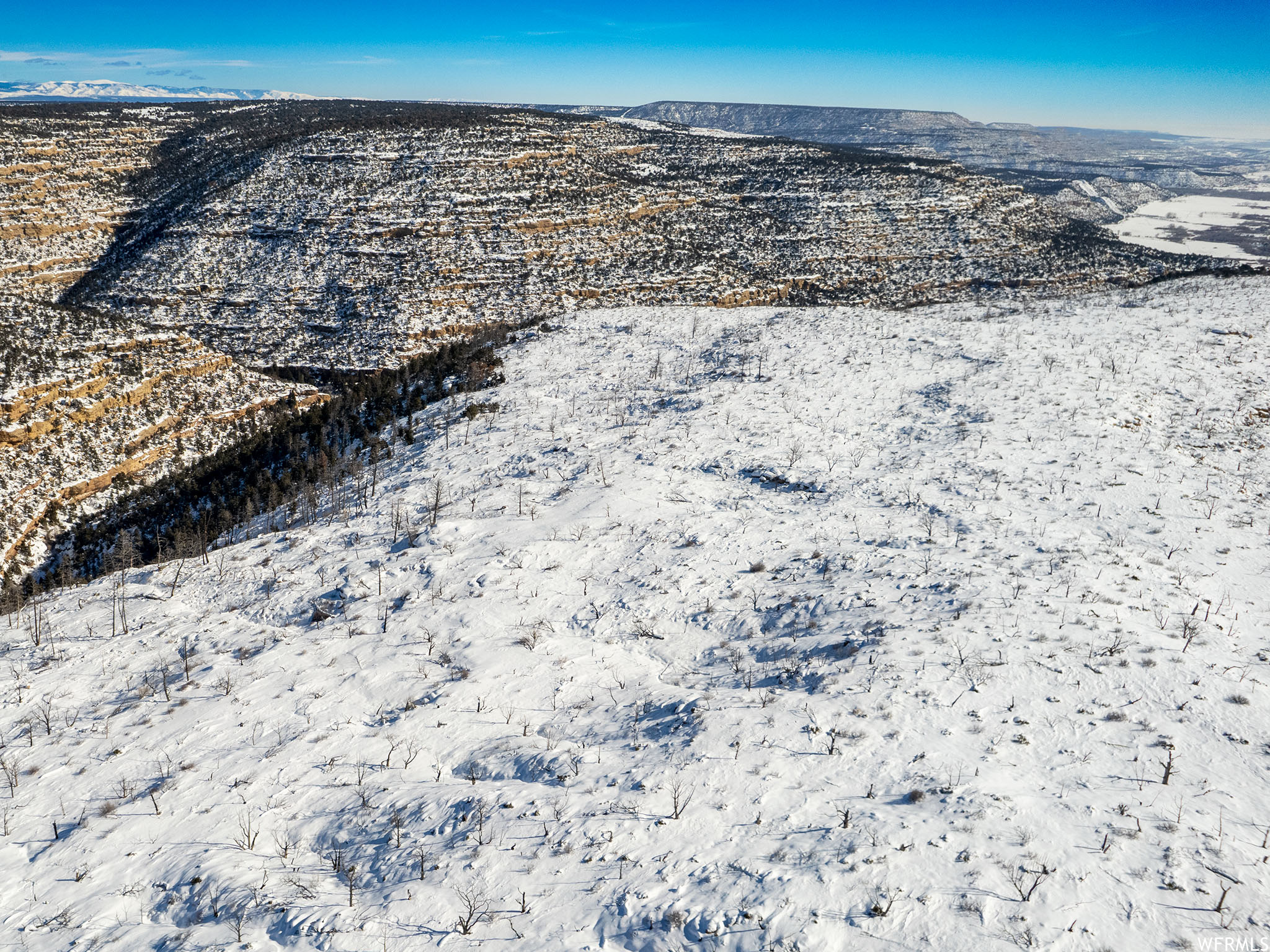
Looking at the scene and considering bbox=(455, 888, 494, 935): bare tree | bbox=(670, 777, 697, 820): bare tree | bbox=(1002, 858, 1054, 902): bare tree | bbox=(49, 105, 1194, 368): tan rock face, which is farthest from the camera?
bbox=(49, 105, 1194, 368): tan rock face

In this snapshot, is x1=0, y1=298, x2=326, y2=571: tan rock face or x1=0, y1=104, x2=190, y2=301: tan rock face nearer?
x1=0, y1=298, x2=326, y2=571: tan rock face

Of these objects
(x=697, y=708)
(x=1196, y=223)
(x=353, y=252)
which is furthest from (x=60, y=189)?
(x=1196, y=223)

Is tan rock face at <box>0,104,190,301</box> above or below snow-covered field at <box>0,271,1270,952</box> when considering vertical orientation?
above

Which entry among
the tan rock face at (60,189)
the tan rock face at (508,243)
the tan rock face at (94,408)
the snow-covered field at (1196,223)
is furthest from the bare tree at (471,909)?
the snow-covered field at (1196,223)

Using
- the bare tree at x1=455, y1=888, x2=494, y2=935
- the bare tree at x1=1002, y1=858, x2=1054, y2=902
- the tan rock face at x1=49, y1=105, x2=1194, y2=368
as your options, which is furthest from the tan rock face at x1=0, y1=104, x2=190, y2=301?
the bare tree at x1=1002, y1=858, x2=1054, y2=902

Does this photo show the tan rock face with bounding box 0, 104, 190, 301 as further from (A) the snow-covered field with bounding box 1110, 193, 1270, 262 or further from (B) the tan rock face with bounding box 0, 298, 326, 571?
(A) the snow-covered field with bounding box 1110, 193, 1270, 262

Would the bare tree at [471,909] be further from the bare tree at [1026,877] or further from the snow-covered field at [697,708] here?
the bare tree at [1026,877]

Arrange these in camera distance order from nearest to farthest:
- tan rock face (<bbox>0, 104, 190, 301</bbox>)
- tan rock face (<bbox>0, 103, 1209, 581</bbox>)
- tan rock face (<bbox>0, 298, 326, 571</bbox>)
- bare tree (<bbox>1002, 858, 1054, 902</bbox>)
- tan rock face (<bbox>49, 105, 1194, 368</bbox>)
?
1. bare tree (<bbox>1002, 858, 1054, 902</bbox>)
2. tan rock face (<bbox>0, 298, 326, 571</bbox>)
3. tan rock face (<bbox>0, 103, 1209, 581</bbox>)
4. tan rock face (<bbox>49, 105, 1194, 368</bbox>)
5. tan rock face (<bbox>0, 104, 190, 301</bbox>)

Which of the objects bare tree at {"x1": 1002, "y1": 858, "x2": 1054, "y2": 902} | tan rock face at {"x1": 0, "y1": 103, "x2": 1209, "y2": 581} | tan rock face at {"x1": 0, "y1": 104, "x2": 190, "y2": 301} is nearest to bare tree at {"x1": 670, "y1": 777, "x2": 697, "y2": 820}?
bare tree at {"x1": 1002, "y1": 858, "x2": 1054, "y2": 902}
